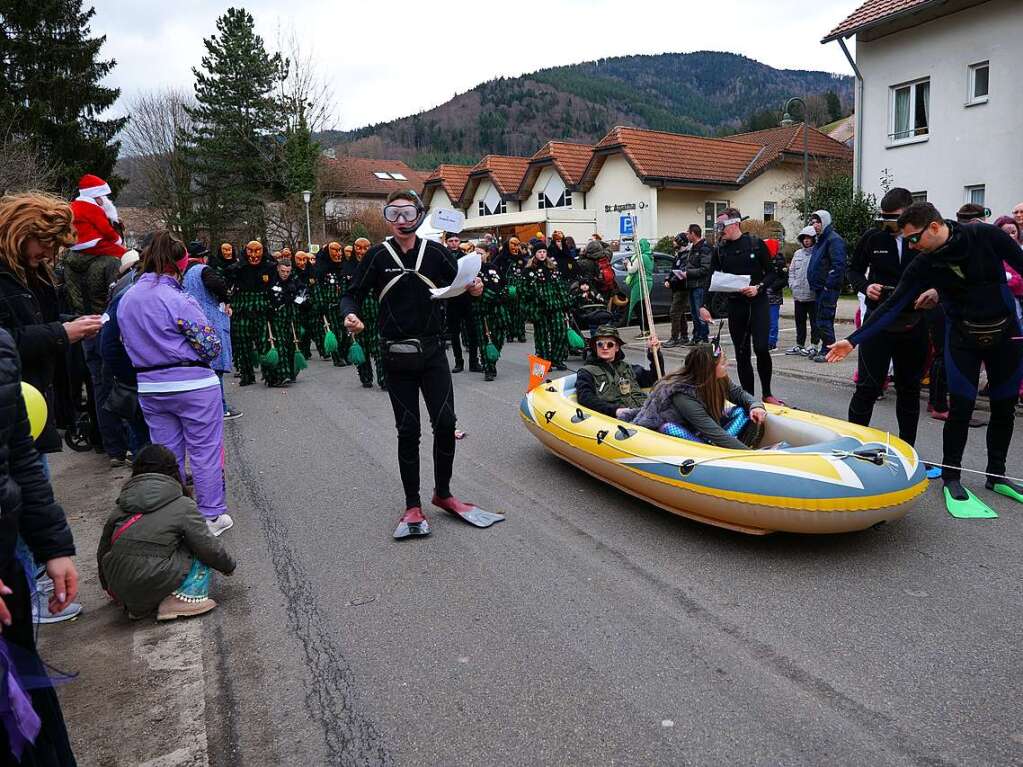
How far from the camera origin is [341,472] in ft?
22.0

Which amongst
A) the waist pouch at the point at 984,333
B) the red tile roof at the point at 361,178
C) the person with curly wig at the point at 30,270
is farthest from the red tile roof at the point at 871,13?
the red tile roof at the point at 361,178

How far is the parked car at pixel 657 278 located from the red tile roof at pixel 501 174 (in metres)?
23.2

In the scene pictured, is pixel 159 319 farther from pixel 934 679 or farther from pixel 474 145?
pixel 474 145

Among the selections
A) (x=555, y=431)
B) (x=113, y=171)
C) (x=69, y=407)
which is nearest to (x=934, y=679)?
(x=555, y=431)

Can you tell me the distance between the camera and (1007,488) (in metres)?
5.30

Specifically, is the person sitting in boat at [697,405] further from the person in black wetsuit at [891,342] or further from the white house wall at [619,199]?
the white house wall at [619,199]

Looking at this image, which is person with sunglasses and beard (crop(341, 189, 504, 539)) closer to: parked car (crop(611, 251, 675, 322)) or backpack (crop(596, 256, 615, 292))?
backpack (crop(596, 256, 615, 292))

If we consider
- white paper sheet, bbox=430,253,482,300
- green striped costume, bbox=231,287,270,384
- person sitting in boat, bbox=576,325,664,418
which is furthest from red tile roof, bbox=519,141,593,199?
white paper sheet, bbox=430,253,482,300

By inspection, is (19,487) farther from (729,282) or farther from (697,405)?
(729,282)

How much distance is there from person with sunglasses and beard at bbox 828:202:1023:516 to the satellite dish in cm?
268

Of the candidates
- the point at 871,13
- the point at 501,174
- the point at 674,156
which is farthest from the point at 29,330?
the point at 501,174

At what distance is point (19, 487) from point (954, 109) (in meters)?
21.5

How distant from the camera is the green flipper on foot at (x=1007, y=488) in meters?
5.20

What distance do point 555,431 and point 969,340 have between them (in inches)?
116
